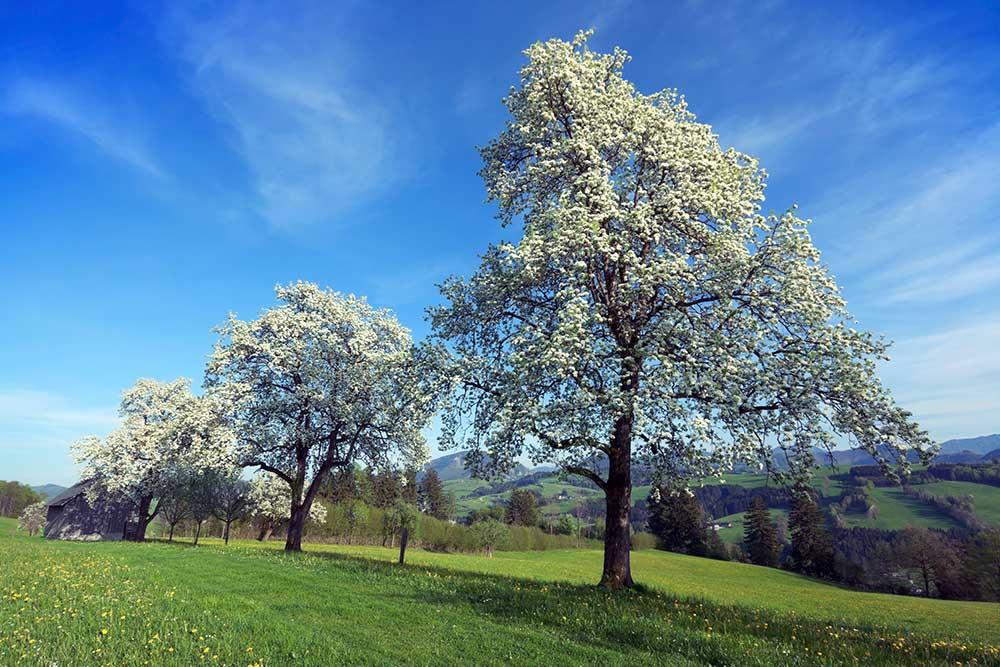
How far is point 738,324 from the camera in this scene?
17281 mm

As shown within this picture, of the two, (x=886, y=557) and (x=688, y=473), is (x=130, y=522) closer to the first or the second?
(x=688, y=473)

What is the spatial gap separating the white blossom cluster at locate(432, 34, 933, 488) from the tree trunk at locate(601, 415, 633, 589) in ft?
0.44

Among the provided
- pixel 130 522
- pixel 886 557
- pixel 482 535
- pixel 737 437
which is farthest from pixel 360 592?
pixel 886 557

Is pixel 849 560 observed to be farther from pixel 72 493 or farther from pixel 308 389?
pixel 72 493

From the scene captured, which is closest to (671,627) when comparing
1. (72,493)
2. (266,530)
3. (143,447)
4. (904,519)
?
(143,447)

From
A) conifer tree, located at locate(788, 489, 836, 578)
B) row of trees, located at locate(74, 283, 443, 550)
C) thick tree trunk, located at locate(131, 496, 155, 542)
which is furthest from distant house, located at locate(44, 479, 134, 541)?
conifer tree, located at locate(788, 489, 836, 578)

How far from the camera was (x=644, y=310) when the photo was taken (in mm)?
19125

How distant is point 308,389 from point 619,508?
2172 centimetres

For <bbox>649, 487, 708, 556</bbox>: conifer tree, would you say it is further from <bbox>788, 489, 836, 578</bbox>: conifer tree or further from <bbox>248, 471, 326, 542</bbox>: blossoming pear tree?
<bbox>248, 471, 326, 542</bbox>: blossoming pear tree

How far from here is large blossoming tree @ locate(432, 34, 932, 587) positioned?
16.1m

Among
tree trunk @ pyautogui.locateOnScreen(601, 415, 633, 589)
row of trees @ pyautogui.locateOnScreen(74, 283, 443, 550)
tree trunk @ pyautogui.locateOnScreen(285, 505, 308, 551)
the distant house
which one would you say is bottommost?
the distant house

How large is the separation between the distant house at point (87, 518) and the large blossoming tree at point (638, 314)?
6626 cm

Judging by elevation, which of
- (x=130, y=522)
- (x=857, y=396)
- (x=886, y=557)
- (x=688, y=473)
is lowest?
(x=886, y=557)

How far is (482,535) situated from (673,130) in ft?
286
